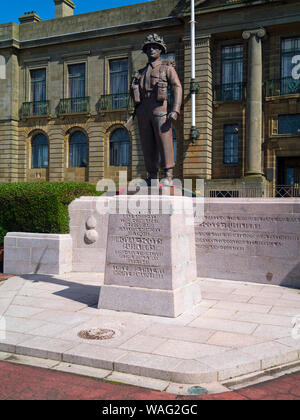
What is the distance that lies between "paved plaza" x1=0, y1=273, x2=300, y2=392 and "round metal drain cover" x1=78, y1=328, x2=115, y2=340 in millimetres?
72

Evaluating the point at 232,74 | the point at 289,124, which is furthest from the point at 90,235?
the point at 232,74

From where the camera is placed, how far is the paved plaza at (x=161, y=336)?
4688 mm

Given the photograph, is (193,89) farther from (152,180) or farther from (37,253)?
(152,180)

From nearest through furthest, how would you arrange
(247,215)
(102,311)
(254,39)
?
(102,311), (247,215), (254,39)

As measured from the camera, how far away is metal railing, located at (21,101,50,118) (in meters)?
30.7

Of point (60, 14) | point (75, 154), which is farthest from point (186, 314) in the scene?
point (60, 14)

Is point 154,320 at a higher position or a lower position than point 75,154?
lower

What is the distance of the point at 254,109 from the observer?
24516 millimetres

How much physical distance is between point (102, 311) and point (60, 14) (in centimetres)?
3121

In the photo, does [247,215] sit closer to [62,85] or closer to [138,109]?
[138,109]

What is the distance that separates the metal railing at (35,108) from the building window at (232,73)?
1321 cm

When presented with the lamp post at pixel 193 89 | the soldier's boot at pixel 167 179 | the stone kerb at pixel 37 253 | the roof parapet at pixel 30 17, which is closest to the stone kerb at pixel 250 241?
the soldier's boot at pixel 167 179

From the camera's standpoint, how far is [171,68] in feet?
26.5
